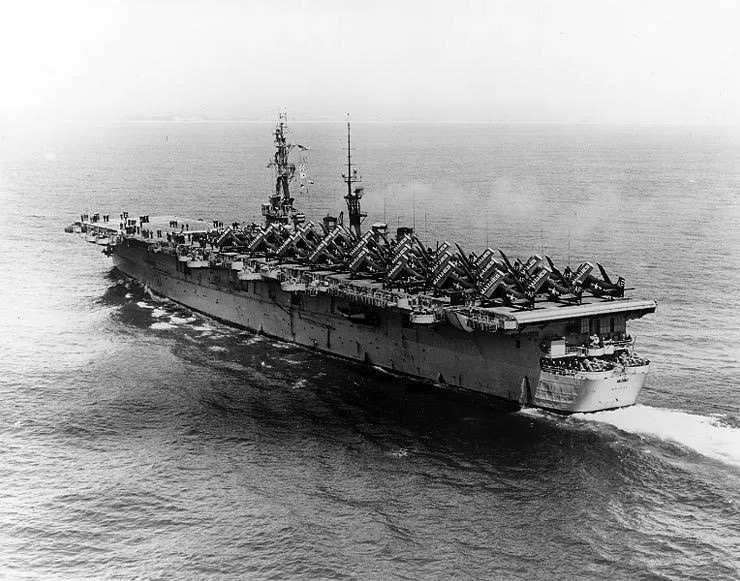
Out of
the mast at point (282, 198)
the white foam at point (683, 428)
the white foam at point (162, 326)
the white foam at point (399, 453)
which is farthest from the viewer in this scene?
the mast at point (282, 198)

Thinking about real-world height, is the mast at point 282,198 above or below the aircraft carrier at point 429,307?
above

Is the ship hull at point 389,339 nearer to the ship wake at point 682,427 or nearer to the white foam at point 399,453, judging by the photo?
the ship wake at point 682,427

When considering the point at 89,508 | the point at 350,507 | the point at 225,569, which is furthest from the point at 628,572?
the point at 89,508

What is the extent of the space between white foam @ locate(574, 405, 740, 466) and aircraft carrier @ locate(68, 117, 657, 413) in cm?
46

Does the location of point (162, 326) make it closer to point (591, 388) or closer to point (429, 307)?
point (429, 307)

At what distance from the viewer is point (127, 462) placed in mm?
22391

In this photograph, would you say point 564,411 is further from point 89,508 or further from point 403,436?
point 89,508

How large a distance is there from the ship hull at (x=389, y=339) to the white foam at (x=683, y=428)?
0.41 meters

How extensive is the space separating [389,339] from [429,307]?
10.6ft

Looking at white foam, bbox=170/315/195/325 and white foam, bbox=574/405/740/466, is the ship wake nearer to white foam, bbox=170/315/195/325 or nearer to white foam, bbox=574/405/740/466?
white foam, bbox=574/405/740/466

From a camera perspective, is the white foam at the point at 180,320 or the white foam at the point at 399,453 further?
the white foam at the point at 180,320

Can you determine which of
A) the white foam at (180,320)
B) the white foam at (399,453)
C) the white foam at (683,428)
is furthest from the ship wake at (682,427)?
the white foam at (180,320)

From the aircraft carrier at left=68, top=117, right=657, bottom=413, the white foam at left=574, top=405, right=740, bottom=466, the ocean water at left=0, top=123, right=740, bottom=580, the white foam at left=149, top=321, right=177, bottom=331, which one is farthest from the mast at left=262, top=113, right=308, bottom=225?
the white foam at left=574, top=405, right=740, bottom=466

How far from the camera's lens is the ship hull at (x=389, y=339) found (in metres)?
25.9
